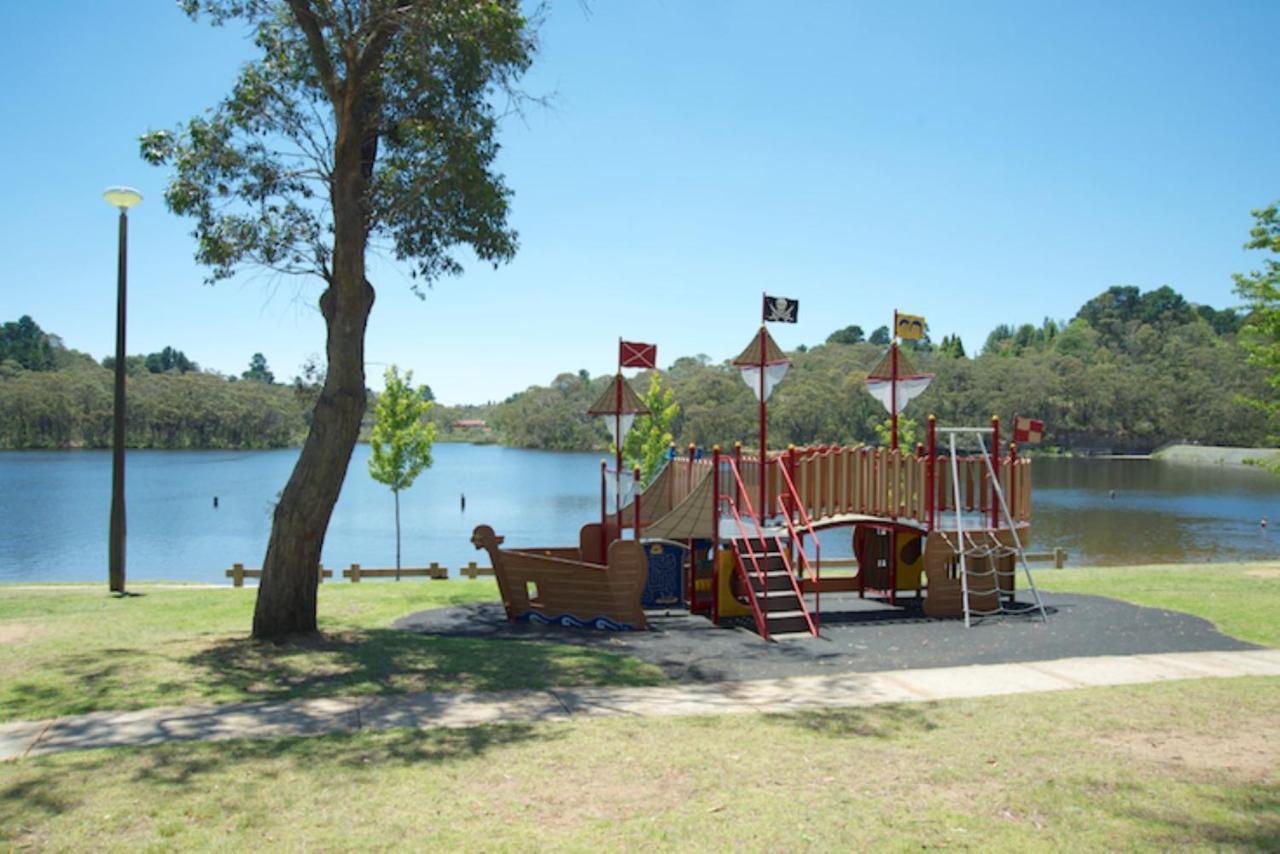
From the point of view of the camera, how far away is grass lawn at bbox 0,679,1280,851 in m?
5.11

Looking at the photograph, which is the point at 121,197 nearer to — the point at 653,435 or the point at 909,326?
the point at 909,326

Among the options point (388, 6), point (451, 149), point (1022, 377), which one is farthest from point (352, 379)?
point (1022, 377)

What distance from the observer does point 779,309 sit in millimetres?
15086

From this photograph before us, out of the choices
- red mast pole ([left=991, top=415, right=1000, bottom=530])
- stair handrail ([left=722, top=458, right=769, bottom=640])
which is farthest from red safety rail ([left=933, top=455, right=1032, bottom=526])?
stair handrail ([left=722, top=458, right=769, bottom=640])

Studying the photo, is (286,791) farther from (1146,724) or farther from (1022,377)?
(1022,377)

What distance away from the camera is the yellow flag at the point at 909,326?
1614 cm

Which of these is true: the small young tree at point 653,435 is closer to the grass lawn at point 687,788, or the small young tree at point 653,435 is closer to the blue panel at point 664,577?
the blue panel at point 664,577

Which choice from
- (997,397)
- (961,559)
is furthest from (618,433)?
(997,397)

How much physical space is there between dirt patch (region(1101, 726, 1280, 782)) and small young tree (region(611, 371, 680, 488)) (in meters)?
25.7

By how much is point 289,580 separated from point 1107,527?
4622 cm

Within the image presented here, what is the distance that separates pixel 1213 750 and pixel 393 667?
23.5 ft

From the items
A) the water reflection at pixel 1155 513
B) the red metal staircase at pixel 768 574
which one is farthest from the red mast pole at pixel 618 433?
the water reflection at pixel 1155 513

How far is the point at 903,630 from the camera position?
12.9 meters

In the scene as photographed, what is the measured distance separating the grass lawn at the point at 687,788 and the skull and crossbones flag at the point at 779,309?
8377 millimetres
